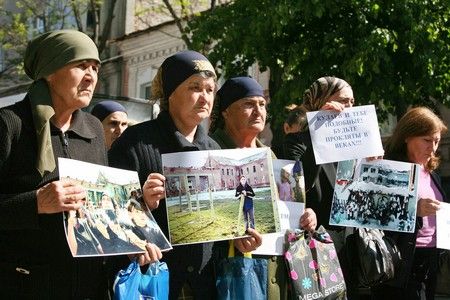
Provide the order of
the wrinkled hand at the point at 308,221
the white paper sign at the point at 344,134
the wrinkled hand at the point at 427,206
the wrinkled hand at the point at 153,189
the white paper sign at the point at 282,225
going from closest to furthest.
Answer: the wrinkled hand at the point at 153,189, the white paper sign at the point at 282,225, the wrinkled hand at the point at 308,221, the white paper sign at the point at 344,134, the wrinkled hand at the point at 427,206

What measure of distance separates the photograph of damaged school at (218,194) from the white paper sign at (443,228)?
5.51 feet

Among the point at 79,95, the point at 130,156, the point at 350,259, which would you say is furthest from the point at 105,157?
the point at 350,259

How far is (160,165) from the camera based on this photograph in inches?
140

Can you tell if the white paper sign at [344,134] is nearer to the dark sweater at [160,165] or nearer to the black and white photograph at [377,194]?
the black and white photograph at [377,194]

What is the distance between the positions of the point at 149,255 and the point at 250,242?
23.1 inches

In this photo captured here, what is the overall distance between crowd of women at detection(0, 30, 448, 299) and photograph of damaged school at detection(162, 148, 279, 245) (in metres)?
0.09

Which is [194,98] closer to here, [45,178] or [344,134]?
[45,178]

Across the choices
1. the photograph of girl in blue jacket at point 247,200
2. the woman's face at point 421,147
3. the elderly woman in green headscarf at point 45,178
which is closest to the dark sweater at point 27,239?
the elderly woman in green headscarf at point 45,178

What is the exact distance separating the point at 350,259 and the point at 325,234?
459 mm

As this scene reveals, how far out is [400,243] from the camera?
4871mm

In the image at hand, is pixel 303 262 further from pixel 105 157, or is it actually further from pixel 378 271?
pixel 105 157

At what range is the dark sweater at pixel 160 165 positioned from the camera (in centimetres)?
352

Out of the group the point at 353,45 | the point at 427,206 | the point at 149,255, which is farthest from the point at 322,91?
the point at 353,45

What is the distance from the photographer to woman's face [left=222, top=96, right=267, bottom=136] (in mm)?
4027
